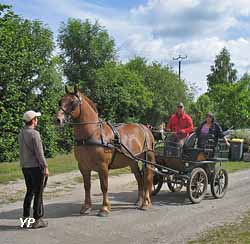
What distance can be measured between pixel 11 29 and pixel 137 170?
8.05 metres

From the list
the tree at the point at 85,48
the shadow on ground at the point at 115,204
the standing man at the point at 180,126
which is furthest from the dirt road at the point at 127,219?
the tree at the point at 85,48

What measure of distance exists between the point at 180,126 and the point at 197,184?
1509mm

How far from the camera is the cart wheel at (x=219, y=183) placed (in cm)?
1089

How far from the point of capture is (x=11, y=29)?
15734 millimetres

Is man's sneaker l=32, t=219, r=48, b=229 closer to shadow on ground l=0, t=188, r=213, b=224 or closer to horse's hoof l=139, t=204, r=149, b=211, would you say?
shadow on ground l=0, t=188, r=213, b=224

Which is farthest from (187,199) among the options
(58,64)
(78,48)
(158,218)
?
(78,48)

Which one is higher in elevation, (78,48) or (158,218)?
(78,48)

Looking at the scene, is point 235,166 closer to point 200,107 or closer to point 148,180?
point 148,180

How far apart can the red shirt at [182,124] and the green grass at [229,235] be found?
10.6 feet

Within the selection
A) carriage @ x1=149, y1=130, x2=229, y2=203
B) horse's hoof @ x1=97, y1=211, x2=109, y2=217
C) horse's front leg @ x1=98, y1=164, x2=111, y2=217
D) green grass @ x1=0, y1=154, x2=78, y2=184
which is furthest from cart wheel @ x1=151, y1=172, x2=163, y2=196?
green grass @ x1=0, y1=154, x2=78, y2=184

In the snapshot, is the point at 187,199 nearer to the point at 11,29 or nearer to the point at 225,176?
the point at 225,176

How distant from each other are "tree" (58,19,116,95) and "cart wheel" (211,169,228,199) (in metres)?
21.0

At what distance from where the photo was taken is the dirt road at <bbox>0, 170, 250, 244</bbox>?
7.20 metres

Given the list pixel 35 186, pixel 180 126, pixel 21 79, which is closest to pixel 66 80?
pixel 21 79
